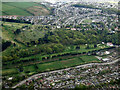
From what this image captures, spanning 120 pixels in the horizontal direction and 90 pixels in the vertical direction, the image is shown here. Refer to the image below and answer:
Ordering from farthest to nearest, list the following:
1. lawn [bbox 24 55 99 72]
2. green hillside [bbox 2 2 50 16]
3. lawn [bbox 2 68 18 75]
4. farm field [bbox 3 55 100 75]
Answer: green hillside [bbox 2 2 50 16] < lawn [bbox 24 55 99 72] < farm field [bbox 3 55 100 75] < lawn [bbox 2 68 18 75]

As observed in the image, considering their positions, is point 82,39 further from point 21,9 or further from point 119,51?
point 21,9

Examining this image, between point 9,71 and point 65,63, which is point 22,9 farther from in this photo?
point 9,71

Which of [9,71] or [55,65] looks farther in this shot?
[55,65]

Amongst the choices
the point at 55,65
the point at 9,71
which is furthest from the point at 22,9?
the point at 9,71

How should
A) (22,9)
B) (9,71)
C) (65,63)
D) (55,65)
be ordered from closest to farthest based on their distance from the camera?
(9,71) < (55,65) < (65,63) < (22,9)

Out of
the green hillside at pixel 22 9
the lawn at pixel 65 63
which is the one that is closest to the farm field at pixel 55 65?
the lawn at pixel 65 63

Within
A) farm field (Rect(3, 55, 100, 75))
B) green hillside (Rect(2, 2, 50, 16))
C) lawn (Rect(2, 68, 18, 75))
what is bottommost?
lawn (Rect(2, 68, 18, 75))

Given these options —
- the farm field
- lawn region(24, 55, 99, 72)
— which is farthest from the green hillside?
lawn region(24, 55, 99, 72)

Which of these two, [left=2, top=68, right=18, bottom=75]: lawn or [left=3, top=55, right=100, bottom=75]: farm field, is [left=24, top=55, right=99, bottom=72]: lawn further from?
[left=2, top=68, right=18, bottom=75]: lawn

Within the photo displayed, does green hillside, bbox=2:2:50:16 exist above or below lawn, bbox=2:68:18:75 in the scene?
above

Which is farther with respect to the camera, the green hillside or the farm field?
the green hillside
